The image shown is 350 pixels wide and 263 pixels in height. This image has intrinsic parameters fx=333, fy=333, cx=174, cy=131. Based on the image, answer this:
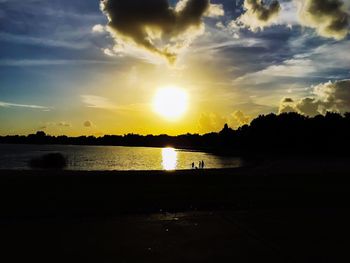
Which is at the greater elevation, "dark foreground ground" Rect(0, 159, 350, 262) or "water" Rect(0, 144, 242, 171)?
"dark foreground ground" Rect(0, 159, 350, 262)

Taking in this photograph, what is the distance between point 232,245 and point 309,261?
4.73 feet

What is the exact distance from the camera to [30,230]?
24.3ft

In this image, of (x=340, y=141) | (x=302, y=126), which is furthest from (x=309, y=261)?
(x=302, y=126)

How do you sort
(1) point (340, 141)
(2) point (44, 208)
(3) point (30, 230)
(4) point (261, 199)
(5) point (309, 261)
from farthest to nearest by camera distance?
(1) point (340, 141), (4) point (261, 199), (2) point (44, 208), (3) point (30, 230), (5) point (309, 261)

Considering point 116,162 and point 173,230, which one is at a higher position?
point 173,230

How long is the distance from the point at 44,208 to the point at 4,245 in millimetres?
3869

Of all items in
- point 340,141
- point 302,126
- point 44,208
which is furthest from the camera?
point 302,126

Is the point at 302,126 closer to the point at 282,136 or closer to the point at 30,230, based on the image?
the point at 282,136

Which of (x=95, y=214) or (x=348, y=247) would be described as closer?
(x=348, y=247)

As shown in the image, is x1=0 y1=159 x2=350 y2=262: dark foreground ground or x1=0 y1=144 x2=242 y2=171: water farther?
x1=0 y1=144 x2=242 y2=171: water

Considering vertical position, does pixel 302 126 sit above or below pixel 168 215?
above

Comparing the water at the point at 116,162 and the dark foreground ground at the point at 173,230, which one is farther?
the water at the point at 116,162

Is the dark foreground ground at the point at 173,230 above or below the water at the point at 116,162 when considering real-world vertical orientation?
above

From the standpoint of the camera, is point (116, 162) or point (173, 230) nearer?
point (173, 230)
